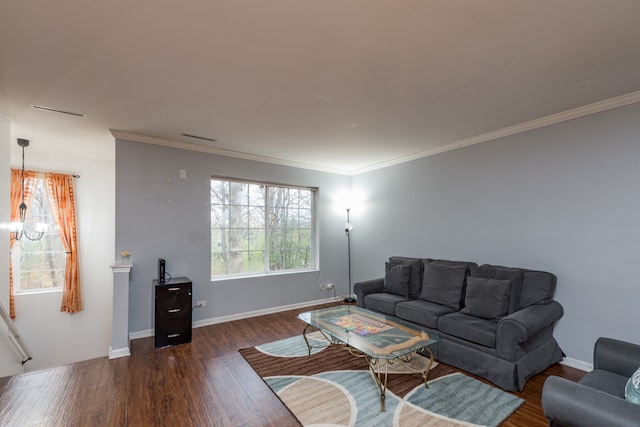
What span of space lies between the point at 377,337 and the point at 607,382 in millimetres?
1541

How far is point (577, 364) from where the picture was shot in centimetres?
287

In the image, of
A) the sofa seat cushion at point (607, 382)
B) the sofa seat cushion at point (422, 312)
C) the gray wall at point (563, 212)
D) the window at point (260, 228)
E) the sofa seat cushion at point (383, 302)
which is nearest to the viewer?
the sofa seat cushion at point (607, 382)

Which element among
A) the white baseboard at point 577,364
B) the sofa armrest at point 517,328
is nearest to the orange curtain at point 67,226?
the sofa armrest at point 517,328

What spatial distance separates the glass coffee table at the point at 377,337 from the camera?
2.39 meters

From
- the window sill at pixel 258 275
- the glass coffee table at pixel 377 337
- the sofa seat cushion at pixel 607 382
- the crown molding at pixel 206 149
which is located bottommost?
the glass coffee table at pixel 377 337

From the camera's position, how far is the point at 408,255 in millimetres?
4613

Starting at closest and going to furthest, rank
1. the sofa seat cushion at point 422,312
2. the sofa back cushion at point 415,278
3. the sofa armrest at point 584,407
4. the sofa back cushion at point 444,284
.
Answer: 1. the sofa armrest at point 584,407
2. the sofa seat cushion at point 422,312
3. the sofa back cushion at point 444,284
4. the sofa back cushion at point 415,278

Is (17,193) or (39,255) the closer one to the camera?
(17,193)

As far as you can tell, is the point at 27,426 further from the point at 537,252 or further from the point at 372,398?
the point at 537,252

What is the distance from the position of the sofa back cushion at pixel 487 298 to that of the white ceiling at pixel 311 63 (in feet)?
5.79

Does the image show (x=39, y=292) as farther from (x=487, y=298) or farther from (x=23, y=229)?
(x=487, y=298)

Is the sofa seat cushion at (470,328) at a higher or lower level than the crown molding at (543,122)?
lower

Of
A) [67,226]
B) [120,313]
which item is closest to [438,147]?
[120,313]

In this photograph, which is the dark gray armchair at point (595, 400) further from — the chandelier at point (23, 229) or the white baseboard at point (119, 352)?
the chandelier at point (23, 229)
